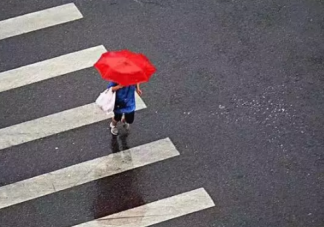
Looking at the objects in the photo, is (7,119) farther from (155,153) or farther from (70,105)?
(155,153)

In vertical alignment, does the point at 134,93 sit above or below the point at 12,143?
above

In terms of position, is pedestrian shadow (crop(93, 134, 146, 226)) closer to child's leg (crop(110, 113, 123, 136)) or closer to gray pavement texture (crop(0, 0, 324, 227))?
gray pavement texture (crop(0, 0, 324, 227))

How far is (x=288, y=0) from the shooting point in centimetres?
1352

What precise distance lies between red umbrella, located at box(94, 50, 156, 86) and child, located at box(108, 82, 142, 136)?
1.14 ft

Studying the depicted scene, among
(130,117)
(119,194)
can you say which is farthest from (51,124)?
(119,194)

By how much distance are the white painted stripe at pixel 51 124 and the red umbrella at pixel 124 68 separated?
127 centimetres

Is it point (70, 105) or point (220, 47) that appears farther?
point (220, 47)

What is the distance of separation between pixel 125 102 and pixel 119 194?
1.08 metres

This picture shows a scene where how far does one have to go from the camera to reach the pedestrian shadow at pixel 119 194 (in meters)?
10.3

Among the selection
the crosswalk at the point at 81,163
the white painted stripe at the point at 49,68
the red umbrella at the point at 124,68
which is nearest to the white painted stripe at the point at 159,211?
the crosswalk at the point at 81,163

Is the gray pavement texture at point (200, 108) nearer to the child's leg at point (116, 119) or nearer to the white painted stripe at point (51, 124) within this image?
the white painted stripe at point (51, 124)

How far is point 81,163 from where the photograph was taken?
10.9 m

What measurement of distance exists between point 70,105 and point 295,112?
287cm

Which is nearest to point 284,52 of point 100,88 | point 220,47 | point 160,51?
point 220,47
